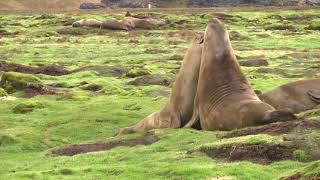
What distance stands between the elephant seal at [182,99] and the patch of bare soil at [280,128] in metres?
3.82

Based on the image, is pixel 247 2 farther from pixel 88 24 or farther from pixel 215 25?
pixel 215 25

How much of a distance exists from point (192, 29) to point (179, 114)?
163ft

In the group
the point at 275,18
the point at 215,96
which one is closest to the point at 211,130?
the point at 215,96

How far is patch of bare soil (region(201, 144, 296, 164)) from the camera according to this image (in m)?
13.0

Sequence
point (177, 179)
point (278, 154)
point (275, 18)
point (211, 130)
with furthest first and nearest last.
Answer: point (275, 18), point (211, 130), point (278, 154), point (177, 179)

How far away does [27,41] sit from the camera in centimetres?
6009

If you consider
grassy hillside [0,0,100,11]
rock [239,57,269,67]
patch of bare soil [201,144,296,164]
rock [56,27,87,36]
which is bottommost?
grassy hillside [0,0,100,11]

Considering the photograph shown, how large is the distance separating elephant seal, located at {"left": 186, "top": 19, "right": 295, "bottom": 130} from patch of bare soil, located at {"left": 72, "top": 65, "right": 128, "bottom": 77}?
59.2 ft

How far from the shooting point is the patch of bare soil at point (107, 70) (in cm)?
3706

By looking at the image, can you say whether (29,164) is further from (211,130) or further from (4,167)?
(211,130)

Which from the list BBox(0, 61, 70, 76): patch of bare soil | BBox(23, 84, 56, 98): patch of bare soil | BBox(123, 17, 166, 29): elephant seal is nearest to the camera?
BBox(23, 84, 56, 98): patch of bare soil

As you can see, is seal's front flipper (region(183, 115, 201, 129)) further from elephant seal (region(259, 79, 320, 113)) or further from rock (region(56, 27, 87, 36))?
rock (region(56, 27, 87, 36))

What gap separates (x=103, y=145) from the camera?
58.7ft

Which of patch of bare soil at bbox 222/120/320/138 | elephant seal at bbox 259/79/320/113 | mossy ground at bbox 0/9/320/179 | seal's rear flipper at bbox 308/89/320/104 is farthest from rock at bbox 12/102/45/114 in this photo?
patch of bare soil at bbox 222/120/320/138
